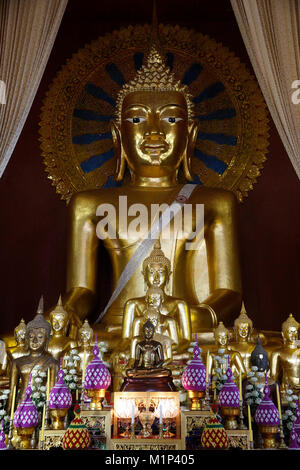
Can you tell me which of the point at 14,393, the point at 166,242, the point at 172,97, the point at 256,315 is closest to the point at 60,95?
the point at 172,97

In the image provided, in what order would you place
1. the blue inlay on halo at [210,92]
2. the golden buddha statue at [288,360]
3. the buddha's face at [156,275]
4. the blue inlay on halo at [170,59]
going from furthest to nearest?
the blue inlay on halo at [170,59] < the blue inlay on halo at [210,92] < the buddha's face at [156,275] < the golden buddha statue at [288,360]

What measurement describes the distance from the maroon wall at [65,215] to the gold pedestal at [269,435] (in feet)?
6.95

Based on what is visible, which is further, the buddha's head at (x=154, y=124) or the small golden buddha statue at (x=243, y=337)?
the buddha's head at (x=154, y=124)

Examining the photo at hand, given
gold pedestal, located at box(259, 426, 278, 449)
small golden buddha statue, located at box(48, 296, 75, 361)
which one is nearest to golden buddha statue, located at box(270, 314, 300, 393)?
gold pedestal, located at box(259, 426, 278, 449)

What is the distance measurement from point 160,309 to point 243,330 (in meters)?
0.51

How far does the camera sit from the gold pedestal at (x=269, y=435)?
255cm

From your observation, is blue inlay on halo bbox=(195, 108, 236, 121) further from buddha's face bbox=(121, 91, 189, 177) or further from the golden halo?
buddha's face bbox=(121, 91, 189, 177)

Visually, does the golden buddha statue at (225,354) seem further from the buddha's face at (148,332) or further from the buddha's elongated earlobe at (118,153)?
the buddha's elongated earlobe at (118,153)

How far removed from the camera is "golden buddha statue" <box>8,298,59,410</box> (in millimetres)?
2998

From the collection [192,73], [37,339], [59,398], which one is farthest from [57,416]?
[192,73]

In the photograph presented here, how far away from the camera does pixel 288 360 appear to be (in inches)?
129

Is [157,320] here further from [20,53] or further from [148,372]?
[20,53]

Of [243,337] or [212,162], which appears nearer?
[243,337]

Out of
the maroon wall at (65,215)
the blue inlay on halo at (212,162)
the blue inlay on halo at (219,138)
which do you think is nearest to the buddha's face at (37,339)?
the maroon wall at (65,215)
